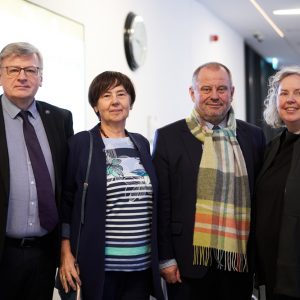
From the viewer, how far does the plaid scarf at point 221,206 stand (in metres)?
2.19

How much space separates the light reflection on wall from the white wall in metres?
0.10

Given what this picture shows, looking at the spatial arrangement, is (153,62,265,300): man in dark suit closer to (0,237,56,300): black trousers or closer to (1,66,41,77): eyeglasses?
(0,237,56,300): black trousers

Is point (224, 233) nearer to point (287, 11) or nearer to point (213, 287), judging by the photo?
point (213, 287)

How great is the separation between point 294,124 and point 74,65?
1523mm

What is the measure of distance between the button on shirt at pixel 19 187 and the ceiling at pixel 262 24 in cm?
416

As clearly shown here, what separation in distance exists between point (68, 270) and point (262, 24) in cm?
554

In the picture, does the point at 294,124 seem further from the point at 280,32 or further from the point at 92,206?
the point at 280,32

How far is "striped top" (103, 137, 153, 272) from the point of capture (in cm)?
195

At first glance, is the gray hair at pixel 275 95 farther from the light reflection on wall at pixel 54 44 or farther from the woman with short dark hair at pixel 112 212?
the light reflection on wall at pixel 54 44

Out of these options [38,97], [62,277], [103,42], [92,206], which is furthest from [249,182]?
[103,42]

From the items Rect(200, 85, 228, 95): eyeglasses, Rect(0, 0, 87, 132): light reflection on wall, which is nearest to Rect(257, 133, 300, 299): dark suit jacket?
Rect(200, 85, 228, 95): eyeglasses

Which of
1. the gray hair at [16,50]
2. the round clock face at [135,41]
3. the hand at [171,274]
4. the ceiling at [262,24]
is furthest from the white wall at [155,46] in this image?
the hand at [171,274]

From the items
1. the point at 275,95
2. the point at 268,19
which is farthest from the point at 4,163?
the point at 268,19

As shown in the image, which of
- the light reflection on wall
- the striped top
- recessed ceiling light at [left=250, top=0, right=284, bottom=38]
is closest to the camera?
the striped top
